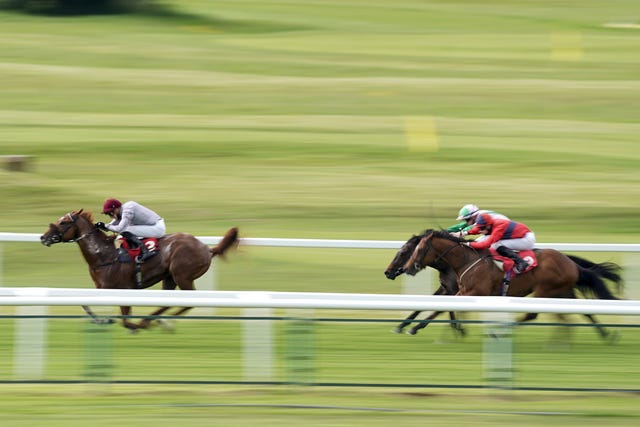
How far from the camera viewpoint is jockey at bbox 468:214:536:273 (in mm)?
10727

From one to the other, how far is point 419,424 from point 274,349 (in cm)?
110

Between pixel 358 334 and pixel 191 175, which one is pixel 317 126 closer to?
pixel 191 175

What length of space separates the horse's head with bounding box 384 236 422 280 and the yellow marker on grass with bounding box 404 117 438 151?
9288 millimetres

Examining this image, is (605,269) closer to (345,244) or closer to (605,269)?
(605,269)

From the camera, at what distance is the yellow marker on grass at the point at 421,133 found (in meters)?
20.0

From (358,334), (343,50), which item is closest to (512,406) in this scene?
(358,334)

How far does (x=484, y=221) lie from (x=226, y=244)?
2.35 metres

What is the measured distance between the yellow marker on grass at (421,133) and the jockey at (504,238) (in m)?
9.00

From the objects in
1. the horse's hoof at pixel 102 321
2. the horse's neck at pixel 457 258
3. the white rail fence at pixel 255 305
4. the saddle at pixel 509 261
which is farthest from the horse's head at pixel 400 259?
the horse's hoof at pixel 102 321

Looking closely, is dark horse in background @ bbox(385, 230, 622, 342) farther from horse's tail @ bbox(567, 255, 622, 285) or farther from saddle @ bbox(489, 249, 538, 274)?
saddle @ bbox(489, 249, 538, 274)

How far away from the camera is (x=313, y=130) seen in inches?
837

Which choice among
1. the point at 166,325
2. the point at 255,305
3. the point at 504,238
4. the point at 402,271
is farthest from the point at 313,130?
the point at 255,305

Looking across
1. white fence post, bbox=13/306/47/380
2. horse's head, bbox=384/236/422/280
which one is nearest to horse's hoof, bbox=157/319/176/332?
white fence post, bbox=13/306/47/380

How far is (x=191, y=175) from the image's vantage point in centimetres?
1775
